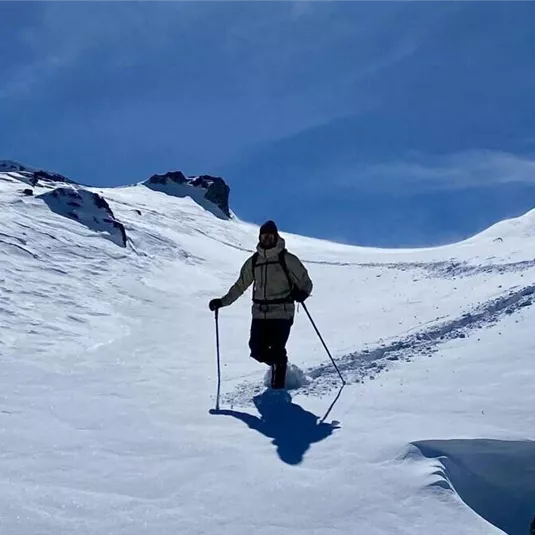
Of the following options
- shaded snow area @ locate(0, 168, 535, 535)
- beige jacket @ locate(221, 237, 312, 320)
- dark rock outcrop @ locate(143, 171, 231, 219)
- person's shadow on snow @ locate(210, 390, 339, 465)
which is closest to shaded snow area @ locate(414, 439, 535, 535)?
shaded snow area @ locate(0, 168, 535, 535)

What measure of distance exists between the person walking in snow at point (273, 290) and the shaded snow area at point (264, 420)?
17.1 inches

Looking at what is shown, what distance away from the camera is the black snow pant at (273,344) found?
8086 millimetres

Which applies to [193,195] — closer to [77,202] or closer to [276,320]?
[77,202]

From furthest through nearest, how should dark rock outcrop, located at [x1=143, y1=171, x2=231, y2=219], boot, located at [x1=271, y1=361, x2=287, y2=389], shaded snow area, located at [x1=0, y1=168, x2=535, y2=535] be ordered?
dark rock outcrop, located at [x1=143, y1=171, x2=231, y2=219], boot, located at [x1=271, y1=361, x2=287, y2=389], shaded snow area, located at [x1=0, y1=168, x2=535, y2=535]

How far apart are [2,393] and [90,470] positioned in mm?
2407

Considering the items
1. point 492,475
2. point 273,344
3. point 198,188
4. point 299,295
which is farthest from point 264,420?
point 198,188

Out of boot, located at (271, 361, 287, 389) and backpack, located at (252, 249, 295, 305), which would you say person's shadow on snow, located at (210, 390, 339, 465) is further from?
backpack, located at (252, 249, 295, 305)

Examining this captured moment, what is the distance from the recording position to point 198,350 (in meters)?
10.9

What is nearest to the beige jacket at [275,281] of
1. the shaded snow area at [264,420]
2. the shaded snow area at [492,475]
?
the shaded snow area at [264,420]

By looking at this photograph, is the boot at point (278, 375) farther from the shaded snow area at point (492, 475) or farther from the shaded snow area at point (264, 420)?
the shaded snow area at point (492, 475)

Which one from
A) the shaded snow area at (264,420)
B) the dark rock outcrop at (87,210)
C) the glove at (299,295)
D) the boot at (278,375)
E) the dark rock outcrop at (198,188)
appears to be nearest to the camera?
the shaded snow area at (264,420)

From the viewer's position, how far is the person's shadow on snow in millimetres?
6078

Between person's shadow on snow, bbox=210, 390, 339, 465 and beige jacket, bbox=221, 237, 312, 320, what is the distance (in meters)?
0.95

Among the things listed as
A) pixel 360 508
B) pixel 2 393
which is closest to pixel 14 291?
pixel 2 393
